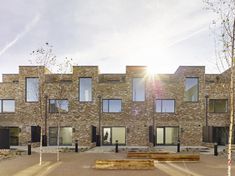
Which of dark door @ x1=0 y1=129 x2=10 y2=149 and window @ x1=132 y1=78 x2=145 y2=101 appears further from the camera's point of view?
window @ x1=132 y1=78 x2=145 y2=101

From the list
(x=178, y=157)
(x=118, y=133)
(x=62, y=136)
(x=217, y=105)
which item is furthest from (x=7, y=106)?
(x=178, y=157)

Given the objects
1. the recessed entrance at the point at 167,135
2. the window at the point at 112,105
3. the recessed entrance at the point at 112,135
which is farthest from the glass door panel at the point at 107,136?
the recessed entrance at the point at 167,135

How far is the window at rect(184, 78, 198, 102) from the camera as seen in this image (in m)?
40.2

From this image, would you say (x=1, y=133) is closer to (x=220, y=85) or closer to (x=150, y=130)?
(x=150, y=130)

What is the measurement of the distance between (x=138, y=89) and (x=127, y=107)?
Answer: 245cm

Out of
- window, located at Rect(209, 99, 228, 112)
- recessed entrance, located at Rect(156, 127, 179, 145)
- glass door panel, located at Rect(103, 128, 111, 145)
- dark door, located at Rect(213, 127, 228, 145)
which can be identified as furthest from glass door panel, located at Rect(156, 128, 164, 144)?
window, located at Rect(209, 99, 228, 112)

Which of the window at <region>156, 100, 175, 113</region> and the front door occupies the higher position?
the window at <region>156, 100, 175, 113</region>

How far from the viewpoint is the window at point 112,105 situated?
1588 inches

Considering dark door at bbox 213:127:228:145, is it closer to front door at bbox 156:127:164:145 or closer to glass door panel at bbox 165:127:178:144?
glass door panel at bbox 165:127:178:144

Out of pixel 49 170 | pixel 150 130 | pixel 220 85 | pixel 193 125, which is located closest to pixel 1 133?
pixel 49 170

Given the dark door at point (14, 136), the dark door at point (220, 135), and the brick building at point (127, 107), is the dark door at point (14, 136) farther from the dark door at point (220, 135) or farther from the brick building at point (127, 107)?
the dark door at point (220, 135)

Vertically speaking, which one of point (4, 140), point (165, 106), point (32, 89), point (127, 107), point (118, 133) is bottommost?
point (118, 133)

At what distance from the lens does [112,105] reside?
40.4 m

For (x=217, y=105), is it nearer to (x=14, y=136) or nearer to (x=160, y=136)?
(x=160, y=136)
